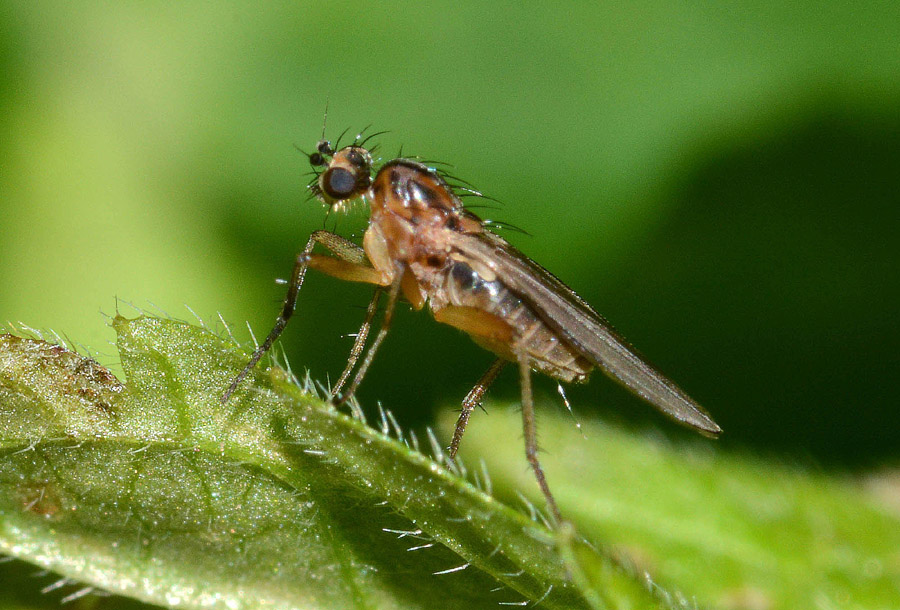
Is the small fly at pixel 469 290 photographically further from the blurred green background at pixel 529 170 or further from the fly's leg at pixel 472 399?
the blurred green background at pixel 529 170

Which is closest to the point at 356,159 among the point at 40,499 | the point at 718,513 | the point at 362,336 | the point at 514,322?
the point at 362,336

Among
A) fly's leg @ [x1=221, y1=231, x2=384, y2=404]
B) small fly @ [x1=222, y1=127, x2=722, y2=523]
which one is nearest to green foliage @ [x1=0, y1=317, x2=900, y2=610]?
small fly @ [x1=222, y1=127, x2=722, y2=523]

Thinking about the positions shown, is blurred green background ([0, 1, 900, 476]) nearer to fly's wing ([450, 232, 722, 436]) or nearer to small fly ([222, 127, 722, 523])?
small fly ([222, 127, 722, 523])

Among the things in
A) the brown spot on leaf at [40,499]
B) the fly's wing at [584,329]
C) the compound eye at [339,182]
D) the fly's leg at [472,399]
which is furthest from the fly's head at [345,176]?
the brown spot on leaf at [40,499]

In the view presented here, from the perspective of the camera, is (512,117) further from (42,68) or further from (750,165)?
(42,68)

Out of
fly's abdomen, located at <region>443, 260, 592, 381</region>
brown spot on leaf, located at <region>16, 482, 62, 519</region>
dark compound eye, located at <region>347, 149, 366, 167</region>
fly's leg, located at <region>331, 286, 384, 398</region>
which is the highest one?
dark compound eye, located at <region>347, 149, 366, 167</region>

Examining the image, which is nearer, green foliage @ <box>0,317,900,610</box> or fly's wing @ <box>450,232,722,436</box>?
green foliage @ <box>0,317,900,610</box>
